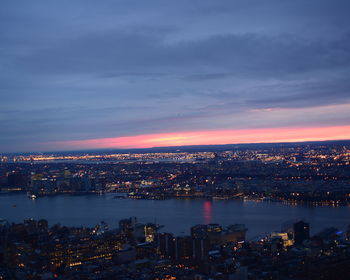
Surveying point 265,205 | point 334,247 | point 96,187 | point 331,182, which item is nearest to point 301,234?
point 334,247

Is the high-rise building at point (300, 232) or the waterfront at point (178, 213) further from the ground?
the high-rise building at point (300, 232)

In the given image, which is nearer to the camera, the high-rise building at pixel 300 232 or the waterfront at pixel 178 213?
the high-rise building at pixel 300 232

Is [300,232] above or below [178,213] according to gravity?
above

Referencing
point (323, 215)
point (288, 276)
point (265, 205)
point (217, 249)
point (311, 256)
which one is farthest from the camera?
point (265, 205)

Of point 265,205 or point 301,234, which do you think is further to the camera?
point 265,205

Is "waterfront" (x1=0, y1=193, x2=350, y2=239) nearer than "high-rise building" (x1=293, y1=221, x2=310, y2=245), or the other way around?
"high-rise building" (x1=293, y1=221, x2=310, y2=245)

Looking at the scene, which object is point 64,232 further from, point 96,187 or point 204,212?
point 96,187

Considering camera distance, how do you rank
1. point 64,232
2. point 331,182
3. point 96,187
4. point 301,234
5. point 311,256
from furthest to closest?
point 96,187 < point 331,182 < point 64,232 < point 301,234 < point 311,256

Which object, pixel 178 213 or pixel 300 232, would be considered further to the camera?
pixel 178 213
